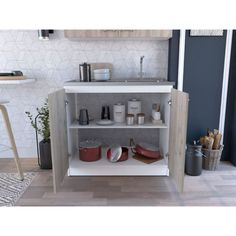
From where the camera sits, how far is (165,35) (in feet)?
7.27

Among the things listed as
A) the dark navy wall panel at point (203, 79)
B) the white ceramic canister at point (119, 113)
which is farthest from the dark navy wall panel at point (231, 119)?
the white ceramic canister at point (119, 113)

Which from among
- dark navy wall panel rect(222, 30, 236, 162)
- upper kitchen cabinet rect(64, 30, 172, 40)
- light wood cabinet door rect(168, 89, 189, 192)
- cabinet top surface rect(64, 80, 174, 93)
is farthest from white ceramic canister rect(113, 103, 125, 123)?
dark navy wall panel rect(222, 30, 236, 162)

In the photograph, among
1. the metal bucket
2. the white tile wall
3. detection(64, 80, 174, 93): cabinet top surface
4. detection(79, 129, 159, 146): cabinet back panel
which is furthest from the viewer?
detection(79, 129, 159, 146): cabinet back panel

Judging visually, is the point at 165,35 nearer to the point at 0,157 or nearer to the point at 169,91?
the point at 169,91

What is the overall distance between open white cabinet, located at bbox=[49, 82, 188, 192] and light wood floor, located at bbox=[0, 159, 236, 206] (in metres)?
0.11

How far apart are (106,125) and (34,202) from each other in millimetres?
884

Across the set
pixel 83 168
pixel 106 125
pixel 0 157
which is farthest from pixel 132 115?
pixel 0 157

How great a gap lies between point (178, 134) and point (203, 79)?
90 centimetres

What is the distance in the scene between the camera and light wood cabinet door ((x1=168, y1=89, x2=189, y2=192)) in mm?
1711

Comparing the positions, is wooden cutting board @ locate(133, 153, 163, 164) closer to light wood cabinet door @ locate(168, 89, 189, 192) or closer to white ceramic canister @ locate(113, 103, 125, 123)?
light wood cabinet door @ locate(168, 89, 189, 192)

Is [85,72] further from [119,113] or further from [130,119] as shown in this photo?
[130,119]

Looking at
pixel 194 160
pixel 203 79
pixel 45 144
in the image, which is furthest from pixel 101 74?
pixel 194 160

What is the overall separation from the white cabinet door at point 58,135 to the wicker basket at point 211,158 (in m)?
1.35
